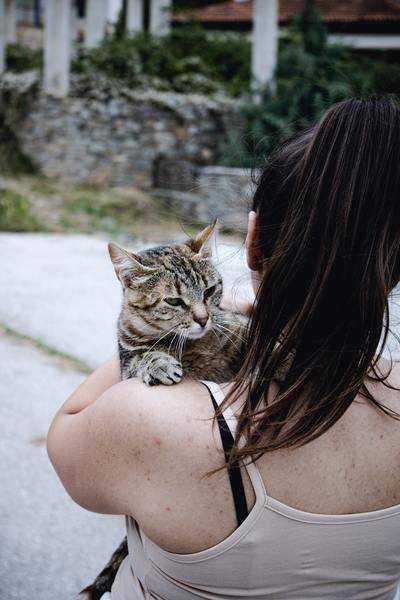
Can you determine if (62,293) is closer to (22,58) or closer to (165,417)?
(165,417)

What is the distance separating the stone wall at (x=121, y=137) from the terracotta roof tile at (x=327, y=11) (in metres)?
7.35

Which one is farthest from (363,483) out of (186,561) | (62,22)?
(62,22)

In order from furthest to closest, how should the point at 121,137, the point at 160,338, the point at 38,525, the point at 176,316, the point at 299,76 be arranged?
the point at 121,137 < the point at 299,76 < the point at 38,525 < the point at 176,316 < the point at 160,338

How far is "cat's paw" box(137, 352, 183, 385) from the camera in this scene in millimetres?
1291

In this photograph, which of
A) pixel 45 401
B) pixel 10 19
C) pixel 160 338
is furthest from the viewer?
pixel 10 19

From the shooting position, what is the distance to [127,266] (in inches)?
69.7

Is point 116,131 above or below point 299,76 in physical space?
below

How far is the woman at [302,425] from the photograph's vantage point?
3.56ft

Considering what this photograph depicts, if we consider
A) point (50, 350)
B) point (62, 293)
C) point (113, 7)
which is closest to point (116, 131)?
point (62, 293)

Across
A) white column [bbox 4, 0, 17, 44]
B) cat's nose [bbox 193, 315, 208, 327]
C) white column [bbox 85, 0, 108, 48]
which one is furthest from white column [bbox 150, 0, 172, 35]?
cat's nose [bbox 193, 315, 208, 327]

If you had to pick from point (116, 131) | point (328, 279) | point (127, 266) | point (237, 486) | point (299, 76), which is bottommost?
point (237, 486)

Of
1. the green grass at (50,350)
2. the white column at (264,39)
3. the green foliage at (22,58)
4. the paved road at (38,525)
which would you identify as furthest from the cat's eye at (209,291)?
the green foliage at (22,58)

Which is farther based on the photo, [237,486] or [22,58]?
[22,58]

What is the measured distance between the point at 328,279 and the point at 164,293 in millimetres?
782
